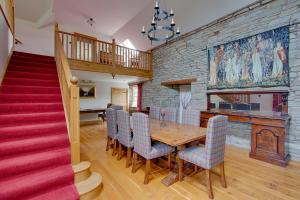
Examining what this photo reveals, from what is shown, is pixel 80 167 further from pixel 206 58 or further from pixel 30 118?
pixel 206 58

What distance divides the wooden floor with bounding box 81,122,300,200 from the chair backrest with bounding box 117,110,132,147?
0.46 m

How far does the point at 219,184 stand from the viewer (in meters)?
2.19

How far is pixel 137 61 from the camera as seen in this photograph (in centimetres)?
628

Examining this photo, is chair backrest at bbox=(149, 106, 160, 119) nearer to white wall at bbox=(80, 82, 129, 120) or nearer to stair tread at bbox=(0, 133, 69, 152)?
stair tread at bbox=(0, 133, 69, 152)

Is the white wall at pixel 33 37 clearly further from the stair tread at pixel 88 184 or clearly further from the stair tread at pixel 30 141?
the stair tread at pixel 88 184

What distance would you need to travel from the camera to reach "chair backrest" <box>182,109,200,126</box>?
9.86 ft

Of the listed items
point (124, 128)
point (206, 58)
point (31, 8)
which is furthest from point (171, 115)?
point (31, 8)

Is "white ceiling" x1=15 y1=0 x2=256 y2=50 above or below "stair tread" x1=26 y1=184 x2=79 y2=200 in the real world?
above

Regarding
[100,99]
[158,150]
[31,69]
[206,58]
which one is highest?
[206,58]

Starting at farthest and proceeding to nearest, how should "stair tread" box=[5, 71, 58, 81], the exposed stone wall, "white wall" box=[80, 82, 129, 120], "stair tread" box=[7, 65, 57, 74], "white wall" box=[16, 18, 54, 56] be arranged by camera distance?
1. "white wall" box=[80, 82, 129, 120]
2. "white wall" box=[16, 18, 54, 56]
3. "stair tread" box=[7, 65, 57, 74]
4. "stair tread" box=[5, 71, 58, 81]
5. the exposed stone wall

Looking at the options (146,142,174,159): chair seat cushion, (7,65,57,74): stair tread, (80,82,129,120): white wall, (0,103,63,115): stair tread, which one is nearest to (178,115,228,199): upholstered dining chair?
(146,142,174,159): chair seat cushion

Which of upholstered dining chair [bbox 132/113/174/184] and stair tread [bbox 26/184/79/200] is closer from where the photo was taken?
stair tread [bbox 26/184/79/200]

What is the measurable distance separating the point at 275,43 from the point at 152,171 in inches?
136

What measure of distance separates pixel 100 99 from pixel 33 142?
618 cm
